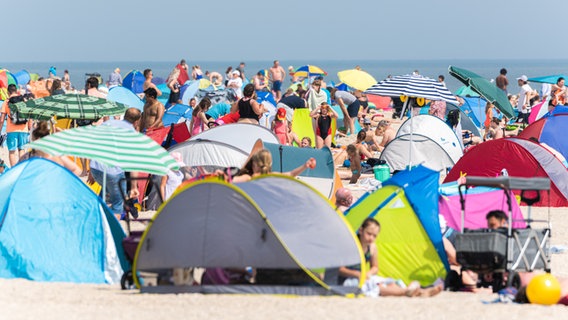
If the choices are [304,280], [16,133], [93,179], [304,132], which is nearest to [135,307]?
[304,280]

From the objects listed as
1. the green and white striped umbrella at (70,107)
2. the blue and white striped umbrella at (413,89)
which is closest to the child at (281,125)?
the blue and white striped umbrella at (413,89)

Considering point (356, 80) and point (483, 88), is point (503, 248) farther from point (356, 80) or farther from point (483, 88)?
point (356, 80)

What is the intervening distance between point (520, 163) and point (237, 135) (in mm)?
3677

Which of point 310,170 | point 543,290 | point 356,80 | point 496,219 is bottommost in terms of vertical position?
point 543,290

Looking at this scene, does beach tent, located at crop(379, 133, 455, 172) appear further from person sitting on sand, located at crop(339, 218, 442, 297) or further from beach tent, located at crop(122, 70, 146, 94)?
beach tent, located at crop(122, 70, 146, 94)

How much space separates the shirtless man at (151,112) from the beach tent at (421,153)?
4.06 meters

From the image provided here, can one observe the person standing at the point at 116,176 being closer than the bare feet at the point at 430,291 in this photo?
No

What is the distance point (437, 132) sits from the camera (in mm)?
17781

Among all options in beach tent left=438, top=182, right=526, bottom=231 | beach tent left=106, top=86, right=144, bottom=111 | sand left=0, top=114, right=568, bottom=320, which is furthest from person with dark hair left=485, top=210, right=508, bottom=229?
beach tent left=106, top=86, right=144, bottom=111

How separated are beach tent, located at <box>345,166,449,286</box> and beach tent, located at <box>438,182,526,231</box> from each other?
2.78 ft

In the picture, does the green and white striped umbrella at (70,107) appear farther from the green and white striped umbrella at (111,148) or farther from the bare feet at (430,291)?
the bare feet at (430,291)

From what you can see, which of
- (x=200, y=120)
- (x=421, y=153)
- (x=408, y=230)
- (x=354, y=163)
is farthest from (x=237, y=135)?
(x=408, y=230)

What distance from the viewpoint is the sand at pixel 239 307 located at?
796 cm

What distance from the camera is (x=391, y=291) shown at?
895cm
